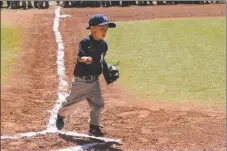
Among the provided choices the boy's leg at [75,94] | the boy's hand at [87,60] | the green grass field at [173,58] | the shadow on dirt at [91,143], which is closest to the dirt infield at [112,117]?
the shadow on dirt at [91,143]

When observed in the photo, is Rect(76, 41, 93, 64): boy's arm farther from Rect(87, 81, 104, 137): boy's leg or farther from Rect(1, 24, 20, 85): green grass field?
Rect(1, 24, 20, 85): green grass field

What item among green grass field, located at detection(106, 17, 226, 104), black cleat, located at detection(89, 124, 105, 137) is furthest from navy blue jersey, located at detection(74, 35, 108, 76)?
green grass field, located at detection(106, 17, 226, 104)

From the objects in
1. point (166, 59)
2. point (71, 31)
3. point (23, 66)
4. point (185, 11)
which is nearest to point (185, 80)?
point (166, 59)

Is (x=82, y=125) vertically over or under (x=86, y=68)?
under

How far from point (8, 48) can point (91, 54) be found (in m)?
8.56

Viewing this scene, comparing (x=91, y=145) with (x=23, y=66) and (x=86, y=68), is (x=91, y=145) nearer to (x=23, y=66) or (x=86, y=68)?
(x=86, y=68)

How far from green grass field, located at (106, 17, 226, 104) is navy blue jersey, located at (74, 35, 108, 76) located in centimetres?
307

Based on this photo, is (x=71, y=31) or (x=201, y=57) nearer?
(x=201, y=57)

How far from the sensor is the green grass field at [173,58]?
10188 mm

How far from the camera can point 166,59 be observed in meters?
13.2

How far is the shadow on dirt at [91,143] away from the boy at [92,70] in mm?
235

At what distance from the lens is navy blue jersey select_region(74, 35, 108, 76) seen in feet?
21.5

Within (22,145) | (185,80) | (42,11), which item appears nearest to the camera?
(22,145)

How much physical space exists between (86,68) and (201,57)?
7.22 metres
